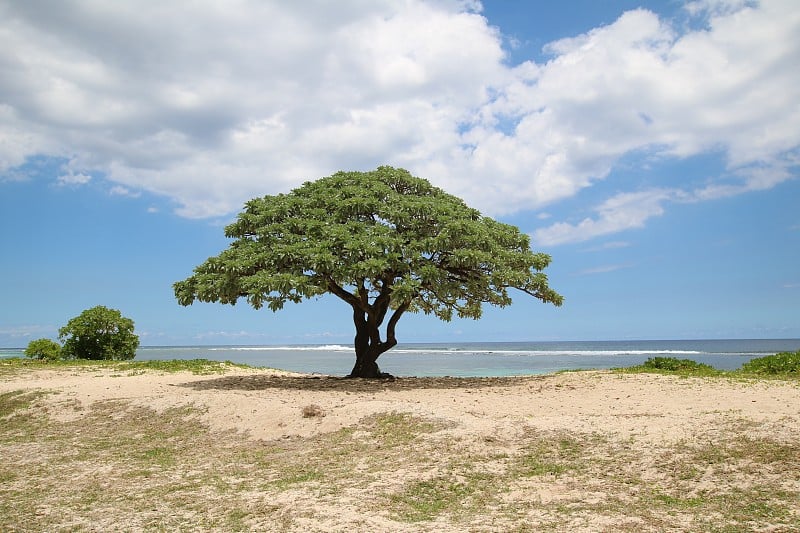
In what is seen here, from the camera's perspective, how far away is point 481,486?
7191 mm

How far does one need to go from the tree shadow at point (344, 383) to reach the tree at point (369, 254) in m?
1.10

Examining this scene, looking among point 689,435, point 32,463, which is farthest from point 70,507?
point 689,435

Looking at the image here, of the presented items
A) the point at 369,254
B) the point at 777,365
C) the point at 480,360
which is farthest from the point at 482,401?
the point at 480,360

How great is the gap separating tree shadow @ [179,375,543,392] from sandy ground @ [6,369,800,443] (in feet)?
0.09

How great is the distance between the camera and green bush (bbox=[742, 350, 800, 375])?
55.7 feet

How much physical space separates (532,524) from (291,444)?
4.87m

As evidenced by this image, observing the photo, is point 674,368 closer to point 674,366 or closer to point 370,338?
point 674,366

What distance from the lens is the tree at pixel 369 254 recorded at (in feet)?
45.6

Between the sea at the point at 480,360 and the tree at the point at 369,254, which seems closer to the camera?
the tree at the point at 369,254

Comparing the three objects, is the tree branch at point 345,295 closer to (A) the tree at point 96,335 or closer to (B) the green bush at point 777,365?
(B) the green bush at point 777,365

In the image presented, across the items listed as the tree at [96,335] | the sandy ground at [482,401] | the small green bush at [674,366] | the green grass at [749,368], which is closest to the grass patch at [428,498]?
the sandy ground at [482,401]

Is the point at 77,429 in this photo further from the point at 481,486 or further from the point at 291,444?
the point at 481,486

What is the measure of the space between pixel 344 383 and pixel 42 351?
1974 cm

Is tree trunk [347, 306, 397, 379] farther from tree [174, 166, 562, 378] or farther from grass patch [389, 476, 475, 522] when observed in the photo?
grass patch [389, 476, 475, 522]
